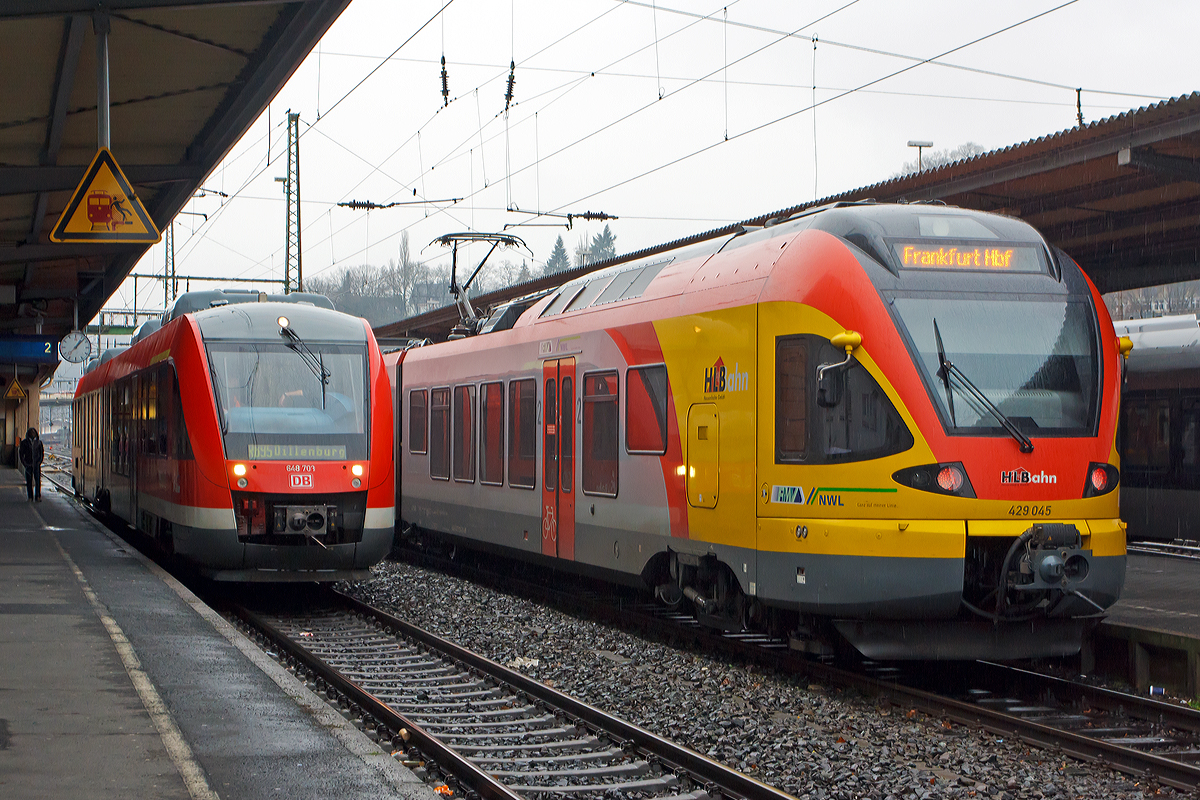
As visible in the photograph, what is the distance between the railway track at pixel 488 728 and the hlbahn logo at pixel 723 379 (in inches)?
106

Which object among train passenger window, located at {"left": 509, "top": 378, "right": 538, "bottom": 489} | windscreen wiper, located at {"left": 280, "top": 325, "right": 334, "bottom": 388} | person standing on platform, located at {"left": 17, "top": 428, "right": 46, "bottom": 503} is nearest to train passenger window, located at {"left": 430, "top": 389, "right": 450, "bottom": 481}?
train passenger window, located at {"left": 509, "top": 378, "right": 538, "bottom": 489}

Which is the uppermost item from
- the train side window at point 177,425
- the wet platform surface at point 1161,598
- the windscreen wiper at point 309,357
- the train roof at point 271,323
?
the train roof at point 271,323

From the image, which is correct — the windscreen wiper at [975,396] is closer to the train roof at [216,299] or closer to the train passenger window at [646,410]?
the train passenger window at [646,410]

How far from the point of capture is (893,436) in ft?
28.0

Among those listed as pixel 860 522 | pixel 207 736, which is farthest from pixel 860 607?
pixel 207 736

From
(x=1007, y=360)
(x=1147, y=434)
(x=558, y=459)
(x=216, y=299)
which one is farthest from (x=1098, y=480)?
(x=216, y=299)

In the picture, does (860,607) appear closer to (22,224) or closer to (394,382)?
(394,382)

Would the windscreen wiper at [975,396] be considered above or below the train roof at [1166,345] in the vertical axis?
below

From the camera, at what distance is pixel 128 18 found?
11.4m

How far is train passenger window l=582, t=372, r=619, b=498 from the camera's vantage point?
11719mm

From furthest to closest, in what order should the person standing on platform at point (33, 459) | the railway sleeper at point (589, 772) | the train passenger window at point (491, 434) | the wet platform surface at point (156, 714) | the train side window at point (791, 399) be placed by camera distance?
the person standing on platform at point (33, 459) < the train passenger window at point (491, 434) < the train side window at point (791, 399) < the railway sleeper at point (589, 772) < the wet platform surface at point (156, 714)

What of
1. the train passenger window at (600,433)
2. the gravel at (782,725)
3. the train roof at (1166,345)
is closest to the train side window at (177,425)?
the gravel at (782,725)

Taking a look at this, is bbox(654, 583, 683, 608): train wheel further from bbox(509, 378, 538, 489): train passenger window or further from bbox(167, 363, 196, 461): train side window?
bbox(167, 363, 196, 461): train side window

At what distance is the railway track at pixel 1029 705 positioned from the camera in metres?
7.20
